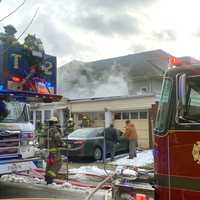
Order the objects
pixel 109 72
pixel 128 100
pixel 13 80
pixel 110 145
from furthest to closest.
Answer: pixel 109 72 → pixel 128 100 → pixel 110 145 → pixel 13 80

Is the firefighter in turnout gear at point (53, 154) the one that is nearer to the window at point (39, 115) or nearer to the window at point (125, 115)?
the window at point (125, 115)

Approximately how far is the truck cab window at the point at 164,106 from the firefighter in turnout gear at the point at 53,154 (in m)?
7.71

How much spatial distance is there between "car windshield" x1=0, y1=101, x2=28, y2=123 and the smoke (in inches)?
839

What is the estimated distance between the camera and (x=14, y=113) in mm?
10953

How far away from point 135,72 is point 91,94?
12.7 ft

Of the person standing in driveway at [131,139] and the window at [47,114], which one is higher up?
the window at [47,114]

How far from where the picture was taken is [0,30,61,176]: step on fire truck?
978 cm

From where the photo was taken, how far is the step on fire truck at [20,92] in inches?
385

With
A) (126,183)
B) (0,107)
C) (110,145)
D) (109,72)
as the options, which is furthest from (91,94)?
(126,183)

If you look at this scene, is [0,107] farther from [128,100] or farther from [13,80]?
[128,100]

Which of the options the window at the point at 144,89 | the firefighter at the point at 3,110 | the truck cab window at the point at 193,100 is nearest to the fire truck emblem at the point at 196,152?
the truck cab window at the point at 193,100

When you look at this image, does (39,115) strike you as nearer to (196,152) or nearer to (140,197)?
(140,197)

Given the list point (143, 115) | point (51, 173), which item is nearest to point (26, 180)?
point (51, 173)

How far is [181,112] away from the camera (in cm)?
448
